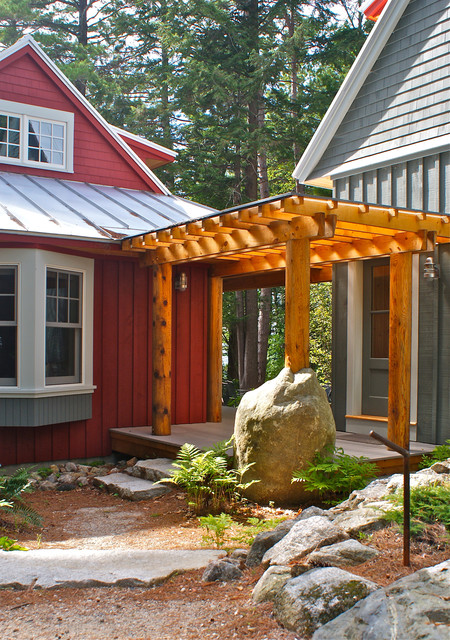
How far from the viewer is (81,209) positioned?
9.50 m

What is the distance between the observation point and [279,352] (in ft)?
59.0

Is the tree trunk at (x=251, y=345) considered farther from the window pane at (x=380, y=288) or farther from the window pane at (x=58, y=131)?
the window pane at (x=380, y=288)

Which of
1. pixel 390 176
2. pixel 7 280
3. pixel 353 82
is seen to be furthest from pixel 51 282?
pixel 353 82

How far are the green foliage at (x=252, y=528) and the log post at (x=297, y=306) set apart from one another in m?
1.51

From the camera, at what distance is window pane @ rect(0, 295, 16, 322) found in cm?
817

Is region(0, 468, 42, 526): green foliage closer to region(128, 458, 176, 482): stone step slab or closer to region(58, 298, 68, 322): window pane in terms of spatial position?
region(128, 458, 176, 482): stone step slab

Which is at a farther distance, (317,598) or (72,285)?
(72,285)

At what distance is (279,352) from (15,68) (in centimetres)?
1002

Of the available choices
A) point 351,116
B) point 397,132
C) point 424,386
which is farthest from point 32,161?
point 424,386

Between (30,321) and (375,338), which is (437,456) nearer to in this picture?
(375,338)

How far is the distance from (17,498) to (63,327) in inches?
126

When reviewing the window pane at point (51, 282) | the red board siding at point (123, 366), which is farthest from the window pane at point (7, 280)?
the red board siding at point (123, 366)

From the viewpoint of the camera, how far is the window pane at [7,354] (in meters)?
8.16

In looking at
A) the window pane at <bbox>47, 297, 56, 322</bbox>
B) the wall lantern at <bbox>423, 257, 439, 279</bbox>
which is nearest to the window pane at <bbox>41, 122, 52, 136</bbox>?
the window pane at <bbox>47, 297, 56, 322</bbox>
